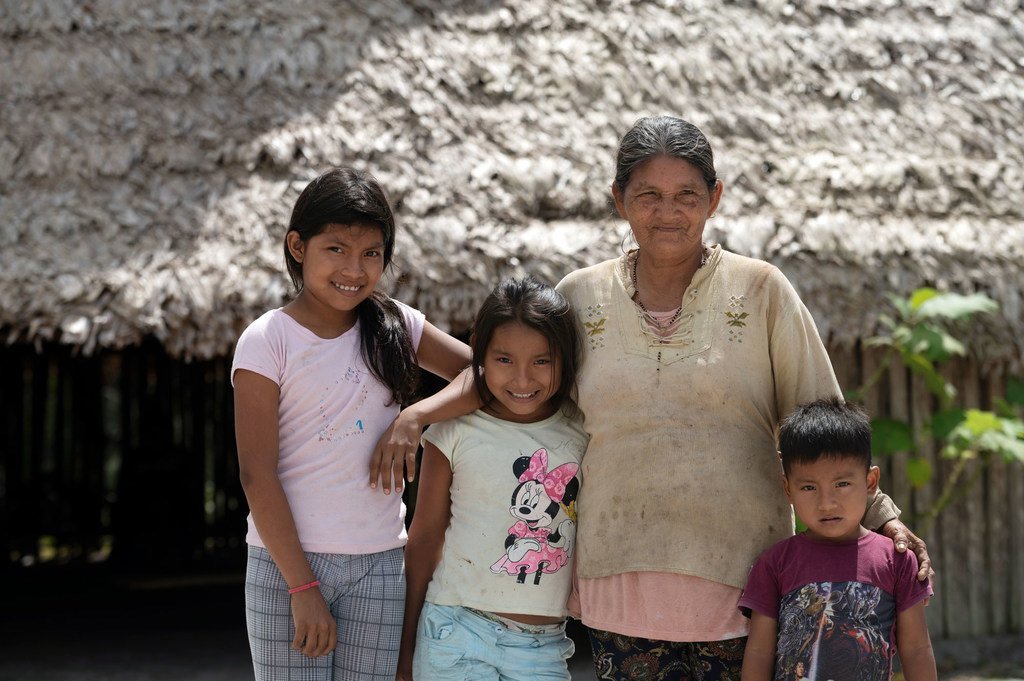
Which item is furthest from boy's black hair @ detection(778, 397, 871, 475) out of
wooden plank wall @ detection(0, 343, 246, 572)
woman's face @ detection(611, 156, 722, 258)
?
wooden plank wall @ detection(0, 343, 246, 572)

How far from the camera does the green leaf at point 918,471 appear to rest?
504cm

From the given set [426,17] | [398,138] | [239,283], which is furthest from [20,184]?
[426,17]

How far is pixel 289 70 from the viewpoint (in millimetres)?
5543

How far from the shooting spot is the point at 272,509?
2.20 m

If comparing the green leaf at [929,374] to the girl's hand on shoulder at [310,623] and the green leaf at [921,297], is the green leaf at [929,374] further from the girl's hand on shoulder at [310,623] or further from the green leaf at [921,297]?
the girl's hand on shoulder at [310,623]

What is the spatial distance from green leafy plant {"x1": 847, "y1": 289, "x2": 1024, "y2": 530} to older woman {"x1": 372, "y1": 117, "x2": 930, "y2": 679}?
2522 mm

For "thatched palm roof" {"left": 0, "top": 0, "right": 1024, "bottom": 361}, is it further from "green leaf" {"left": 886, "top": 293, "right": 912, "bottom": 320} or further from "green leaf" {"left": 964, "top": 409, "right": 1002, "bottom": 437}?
"green leaf" {"left": 964, "top": 409, "right": 1002, "bottom": 437}

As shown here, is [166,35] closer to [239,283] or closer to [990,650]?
[239,283]

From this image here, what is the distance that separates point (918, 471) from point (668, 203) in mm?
3310

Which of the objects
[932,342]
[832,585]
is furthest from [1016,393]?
[832,585]

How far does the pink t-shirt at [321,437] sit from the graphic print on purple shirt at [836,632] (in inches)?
32.6

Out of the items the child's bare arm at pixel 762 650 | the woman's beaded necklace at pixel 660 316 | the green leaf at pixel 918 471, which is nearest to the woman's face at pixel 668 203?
the woman's beaded necklace at pixel 660 316

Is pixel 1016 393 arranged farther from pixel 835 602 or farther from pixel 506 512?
pixel 506 512

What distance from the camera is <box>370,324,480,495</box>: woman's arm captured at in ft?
7.57
